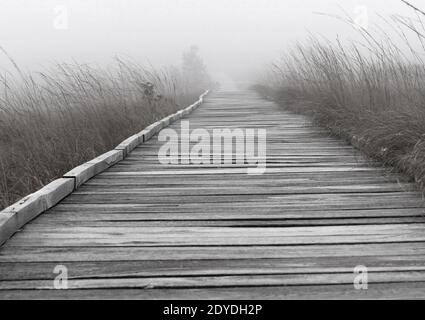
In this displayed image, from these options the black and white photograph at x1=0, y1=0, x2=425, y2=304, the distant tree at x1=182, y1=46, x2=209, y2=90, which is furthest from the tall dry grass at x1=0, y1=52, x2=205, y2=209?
the distant tree at x1=182, y1=46, x2=209, y2=90

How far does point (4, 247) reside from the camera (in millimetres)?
2219

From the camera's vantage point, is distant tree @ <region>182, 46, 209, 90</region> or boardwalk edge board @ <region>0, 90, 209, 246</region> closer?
boardwalk edge board @ <region>0, 90, 209, 246</region>


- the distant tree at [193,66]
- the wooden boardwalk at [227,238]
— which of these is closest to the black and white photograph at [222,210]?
the wooden boardwalk at [227,238]

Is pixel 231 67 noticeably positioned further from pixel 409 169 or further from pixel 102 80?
pixel 409 169

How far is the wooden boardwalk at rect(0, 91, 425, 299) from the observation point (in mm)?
1853

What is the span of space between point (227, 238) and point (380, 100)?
344 centimetres

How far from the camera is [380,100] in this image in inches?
209

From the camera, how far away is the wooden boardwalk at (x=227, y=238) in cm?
185

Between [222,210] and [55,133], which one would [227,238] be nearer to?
[222,210]

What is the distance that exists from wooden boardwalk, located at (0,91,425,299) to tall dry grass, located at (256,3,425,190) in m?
0.22

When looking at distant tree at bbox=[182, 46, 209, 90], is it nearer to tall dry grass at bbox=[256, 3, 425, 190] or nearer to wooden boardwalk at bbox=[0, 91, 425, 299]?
tall dry grass at bbox=[256, 3, 425, 190]

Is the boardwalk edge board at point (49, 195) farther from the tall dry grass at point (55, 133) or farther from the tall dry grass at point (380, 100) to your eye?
the tall dry grass at point (380, 100)

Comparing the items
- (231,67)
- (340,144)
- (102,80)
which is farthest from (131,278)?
(231,67)

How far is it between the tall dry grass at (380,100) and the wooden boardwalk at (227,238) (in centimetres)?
22
